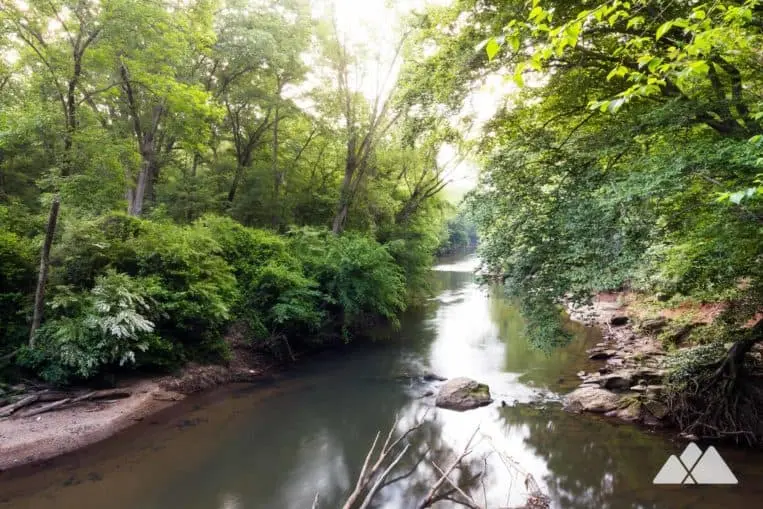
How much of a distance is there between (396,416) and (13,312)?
9650mm

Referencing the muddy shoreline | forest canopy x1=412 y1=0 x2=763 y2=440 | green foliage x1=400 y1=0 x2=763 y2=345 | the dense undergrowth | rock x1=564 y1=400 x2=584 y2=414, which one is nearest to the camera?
green foliage x1=400 y1=0 x2=763 y2=345

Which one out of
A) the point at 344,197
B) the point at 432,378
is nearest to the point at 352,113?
the point at 344,197

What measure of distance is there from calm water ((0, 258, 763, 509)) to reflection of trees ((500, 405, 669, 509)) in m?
0.03

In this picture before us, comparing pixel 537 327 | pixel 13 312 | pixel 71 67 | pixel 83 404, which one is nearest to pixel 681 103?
pixel 537 327

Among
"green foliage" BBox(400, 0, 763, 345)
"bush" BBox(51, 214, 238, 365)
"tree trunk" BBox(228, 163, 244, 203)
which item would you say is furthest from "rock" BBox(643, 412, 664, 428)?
"tree trunk" BBox(228, 163, 244, 203)

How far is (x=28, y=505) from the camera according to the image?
276 inches

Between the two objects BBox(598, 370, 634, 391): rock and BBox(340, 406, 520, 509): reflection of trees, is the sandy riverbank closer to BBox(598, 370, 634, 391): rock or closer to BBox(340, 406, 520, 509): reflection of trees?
BBox(340, 406, 520, 509): reflection of trees

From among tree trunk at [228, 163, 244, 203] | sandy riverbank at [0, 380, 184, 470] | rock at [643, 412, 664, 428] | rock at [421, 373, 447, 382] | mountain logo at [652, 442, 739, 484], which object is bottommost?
mountain logo at [652, 442, 739, 484]

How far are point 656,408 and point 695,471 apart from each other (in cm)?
216

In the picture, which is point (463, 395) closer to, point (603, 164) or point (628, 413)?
point (628, 413)

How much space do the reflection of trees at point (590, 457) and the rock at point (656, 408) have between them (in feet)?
2.21

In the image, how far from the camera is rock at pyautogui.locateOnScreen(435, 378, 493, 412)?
38.1 feet

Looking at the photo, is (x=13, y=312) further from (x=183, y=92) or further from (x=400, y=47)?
(x=400, y=47)

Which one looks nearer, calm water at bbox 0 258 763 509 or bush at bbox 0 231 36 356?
calm water at bbox 0 258 763 509
